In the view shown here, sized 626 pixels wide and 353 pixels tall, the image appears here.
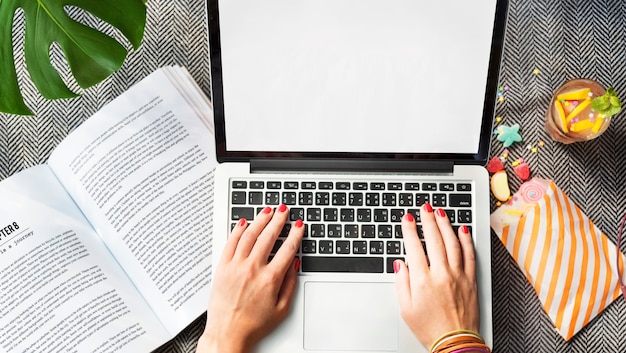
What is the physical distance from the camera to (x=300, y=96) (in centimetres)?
74

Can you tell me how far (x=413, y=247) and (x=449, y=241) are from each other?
4 centimetres

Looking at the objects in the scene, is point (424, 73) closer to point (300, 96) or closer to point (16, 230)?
point (300, 96)

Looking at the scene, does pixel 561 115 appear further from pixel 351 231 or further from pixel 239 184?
pixel 239 184

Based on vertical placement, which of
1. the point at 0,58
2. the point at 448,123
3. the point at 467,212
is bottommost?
the point at 467,212

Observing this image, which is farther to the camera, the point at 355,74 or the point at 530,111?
the point at 530,111

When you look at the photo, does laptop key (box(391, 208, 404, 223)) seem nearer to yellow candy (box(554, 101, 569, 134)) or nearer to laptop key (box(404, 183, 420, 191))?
laptop key (box(404, 183, 420, 191))

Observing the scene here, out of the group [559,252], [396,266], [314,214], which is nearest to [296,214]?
[314,214]

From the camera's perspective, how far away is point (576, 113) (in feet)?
Result: 2.65

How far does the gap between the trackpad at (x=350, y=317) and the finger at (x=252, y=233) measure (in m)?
0.08

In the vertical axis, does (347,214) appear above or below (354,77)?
below

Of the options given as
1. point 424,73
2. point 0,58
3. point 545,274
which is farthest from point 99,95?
point 545,274

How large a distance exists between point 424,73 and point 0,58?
45cm

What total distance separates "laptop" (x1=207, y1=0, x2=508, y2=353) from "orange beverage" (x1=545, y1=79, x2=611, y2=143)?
129 millimetres

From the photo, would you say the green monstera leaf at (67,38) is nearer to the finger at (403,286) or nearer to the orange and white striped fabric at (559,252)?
the finger at (403,286)
